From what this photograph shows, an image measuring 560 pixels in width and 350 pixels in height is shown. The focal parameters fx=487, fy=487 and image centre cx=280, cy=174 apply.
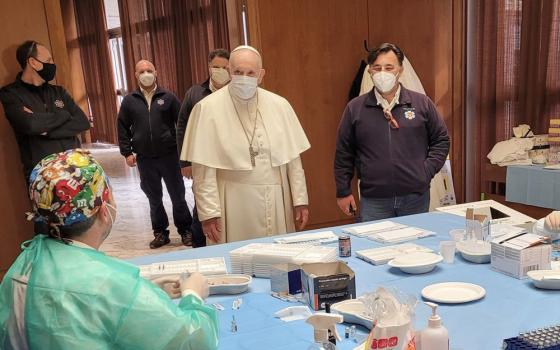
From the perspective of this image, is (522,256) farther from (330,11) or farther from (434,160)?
(330,11)

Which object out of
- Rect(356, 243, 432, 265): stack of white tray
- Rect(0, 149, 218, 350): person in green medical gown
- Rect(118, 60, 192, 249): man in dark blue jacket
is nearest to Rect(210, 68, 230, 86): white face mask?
Rect(118, 60, 192, 249): man in dark blue jacket

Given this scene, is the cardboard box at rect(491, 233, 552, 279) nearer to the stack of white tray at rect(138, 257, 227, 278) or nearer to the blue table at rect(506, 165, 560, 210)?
the stack of white tray at rect(138, 257, 227, 278)

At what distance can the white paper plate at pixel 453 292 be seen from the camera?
4.87 feet

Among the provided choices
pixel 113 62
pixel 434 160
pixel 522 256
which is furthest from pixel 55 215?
pixel 113 62

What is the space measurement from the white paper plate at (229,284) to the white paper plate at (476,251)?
2.67 ft

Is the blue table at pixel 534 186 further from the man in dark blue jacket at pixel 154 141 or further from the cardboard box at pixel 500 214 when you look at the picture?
the man in dark blue jacket at pixel 154 141

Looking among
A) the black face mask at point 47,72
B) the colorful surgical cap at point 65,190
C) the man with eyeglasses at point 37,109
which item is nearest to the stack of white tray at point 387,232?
the colorful surgical cap at point 65,190

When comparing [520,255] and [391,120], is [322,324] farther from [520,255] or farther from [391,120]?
[391,120]

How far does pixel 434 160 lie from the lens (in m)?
2.72

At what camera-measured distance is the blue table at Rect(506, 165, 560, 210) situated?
11.1 feet

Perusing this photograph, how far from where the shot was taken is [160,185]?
4.50 m

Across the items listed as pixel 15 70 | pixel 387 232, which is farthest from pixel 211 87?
pixel 387 232

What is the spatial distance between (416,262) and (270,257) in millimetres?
528

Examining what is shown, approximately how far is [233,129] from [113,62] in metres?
10.1
